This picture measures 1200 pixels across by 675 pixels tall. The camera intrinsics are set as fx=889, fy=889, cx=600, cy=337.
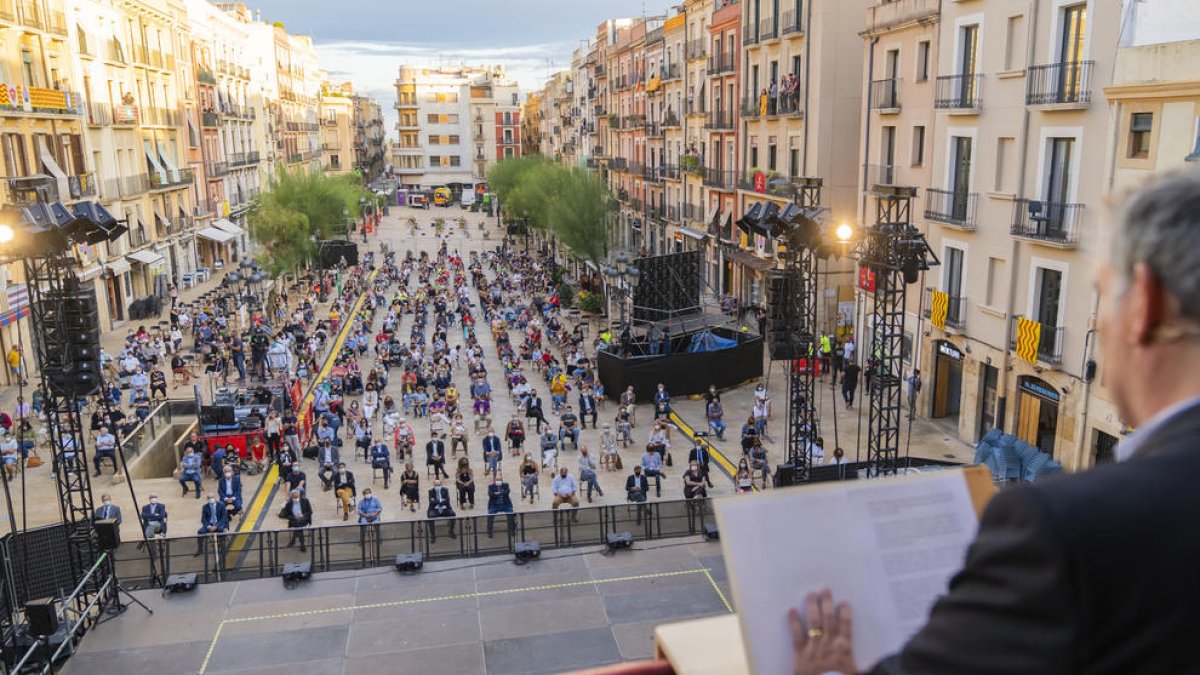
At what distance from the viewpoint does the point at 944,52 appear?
25.8 metres

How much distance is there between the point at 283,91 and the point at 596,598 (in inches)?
3041

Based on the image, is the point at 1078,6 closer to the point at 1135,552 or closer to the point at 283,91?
the point at 1135,552

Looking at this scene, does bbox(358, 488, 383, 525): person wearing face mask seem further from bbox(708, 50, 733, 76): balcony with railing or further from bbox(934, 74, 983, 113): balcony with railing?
bbox(708, 50, 733, 76): balcony with railing

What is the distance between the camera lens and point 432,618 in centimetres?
1388

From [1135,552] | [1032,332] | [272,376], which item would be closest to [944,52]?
[1032,332]

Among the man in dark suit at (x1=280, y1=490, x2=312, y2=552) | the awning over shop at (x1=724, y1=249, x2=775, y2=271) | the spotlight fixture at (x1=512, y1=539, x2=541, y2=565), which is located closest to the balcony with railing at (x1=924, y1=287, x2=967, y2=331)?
the awning over shop at (x1=724, y1=249, x2=775, y2=271)

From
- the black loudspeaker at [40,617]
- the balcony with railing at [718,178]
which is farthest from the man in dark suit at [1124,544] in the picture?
the balcony with railing at [718,178]

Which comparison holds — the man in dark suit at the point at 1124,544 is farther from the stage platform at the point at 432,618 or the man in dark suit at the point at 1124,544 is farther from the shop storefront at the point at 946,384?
the shop storefront at the point at 946,384

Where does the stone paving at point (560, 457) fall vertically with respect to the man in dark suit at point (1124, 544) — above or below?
below

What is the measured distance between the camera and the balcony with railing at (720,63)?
44.3 metres

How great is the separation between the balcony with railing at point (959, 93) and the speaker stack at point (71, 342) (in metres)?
21.6

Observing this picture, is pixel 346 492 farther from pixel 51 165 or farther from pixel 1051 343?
pixel 51 165

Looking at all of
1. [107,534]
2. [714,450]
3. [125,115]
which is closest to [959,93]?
[714,450]

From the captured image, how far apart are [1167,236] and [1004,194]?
24106 mm
